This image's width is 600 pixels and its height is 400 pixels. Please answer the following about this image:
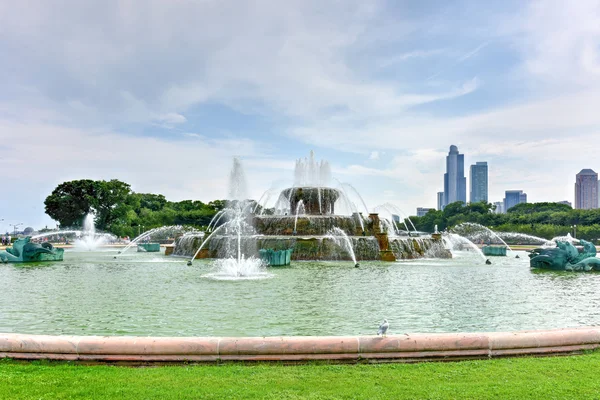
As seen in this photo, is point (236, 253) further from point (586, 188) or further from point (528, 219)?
point (586, 188)

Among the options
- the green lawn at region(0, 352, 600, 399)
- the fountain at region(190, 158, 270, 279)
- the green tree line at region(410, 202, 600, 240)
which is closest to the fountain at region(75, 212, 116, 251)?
the fountain at region(190, 158, 270, 279)

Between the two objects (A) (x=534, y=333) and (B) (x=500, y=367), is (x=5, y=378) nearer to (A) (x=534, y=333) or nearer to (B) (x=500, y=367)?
(B) (x=500, y=367)

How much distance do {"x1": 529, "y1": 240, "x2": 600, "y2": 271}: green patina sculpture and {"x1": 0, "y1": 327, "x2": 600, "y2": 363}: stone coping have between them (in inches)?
698

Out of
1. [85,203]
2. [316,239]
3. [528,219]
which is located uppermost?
[85,203]

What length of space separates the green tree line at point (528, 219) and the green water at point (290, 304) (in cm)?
5209

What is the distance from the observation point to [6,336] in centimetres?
641

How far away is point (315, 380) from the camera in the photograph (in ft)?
18.1

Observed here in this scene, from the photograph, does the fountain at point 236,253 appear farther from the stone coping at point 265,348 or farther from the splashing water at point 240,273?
the stone coping at point 265,348

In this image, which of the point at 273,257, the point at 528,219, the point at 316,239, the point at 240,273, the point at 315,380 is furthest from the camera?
the point at 528,219

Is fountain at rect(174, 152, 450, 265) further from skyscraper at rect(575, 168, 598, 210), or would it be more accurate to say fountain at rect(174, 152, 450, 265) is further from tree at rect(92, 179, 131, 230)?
skyscraper at rect(575, 168, 598, 210)

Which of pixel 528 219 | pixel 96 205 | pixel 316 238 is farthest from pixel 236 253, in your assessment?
pixel 528 219

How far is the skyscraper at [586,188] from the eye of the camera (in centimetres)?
18525

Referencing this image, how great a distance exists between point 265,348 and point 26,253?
2514 cm

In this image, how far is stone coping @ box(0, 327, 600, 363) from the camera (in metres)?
6.16
